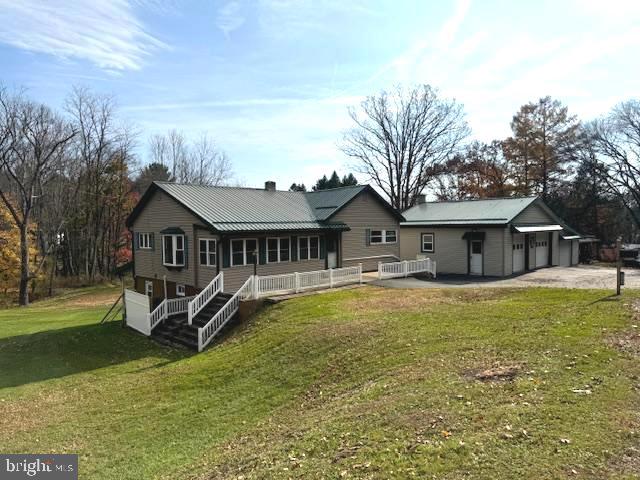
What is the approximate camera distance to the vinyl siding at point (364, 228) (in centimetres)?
2352

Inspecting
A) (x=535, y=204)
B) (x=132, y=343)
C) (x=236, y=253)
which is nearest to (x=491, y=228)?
(x=535, y=204)

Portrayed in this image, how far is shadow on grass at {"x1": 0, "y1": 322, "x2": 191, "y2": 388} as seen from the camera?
1416cm

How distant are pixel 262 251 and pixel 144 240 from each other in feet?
25.4

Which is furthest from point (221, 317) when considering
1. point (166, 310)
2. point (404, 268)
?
point (404, 268)

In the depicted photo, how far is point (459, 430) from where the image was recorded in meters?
5.62

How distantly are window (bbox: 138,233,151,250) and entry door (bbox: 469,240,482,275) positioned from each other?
17897 millimetres

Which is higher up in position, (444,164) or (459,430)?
(444,164)

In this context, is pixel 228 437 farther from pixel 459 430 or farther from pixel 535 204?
pixel 535 204

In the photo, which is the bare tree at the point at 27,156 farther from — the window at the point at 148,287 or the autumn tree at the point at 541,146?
the autumn tree at the point at 541,146

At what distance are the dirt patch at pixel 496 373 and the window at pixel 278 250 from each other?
42.9 ft

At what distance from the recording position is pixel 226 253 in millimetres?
18250

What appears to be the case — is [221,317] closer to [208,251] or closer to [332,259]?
[208,251]

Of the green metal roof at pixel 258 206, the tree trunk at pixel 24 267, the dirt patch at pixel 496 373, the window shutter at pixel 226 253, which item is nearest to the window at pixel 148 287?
the green metal roof at pixel 258 206

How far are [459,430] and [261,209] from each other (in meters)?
16.6
